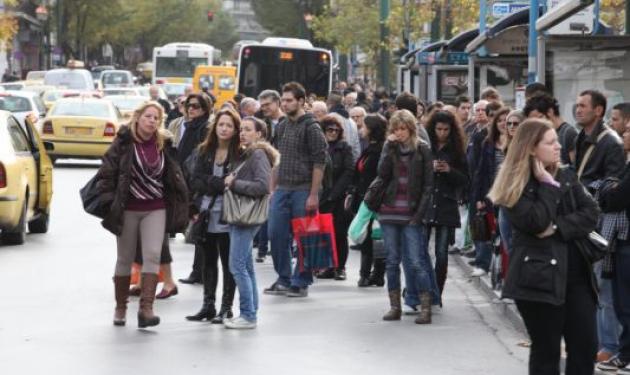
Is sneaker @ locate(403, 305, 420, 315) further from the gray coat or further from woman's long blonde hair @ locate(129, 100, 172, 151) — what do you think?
woman's long blonde hair @ locate(129, 100, 172, 151)

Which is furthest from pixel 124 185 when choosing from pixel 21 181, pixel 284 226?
pixel 21 181

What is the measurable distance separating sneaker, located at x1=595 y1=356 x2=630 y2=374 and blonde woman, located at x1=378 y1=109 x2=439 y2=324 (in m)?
2.50

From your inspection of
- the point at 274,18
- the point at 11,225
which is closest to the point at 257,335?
the point at 11,225

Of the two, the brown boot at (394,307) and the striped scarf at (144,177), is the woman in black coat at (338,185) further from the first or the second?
the striped scarf at (144,177)

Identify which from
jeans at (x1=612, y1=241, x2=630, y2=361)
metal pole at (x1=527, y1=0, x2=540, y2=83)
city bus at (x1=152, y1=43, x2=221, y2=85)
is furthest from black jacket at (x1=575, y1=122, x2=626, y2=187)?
city bus at (x1=152, y1=43, x2=221, y2=85)

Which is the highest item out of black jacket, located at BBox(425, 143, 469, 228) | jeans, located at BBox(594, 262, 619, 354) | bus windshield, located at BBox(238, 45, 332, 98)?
bus windshield, located at BBox(238, 45, 332, 98)

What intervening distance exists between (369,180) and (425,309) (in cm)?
218

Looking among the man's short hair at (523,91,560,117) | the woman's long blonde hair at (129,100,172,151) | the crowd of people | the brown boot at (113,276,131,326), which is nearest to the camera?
the crowd of people

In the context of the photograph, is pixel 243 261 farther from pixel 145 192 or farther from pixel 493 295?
pixel 493 295

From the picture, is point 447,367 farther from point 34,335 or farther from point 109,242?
point 109,242

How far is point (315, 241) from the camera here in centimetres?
1383

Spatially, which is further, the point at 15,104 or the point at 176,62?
the point at 176,62

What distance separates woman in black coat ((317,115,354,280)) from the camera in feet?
48.7

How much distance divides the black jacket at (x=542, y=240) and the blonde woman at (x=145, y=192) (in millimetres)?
4281
